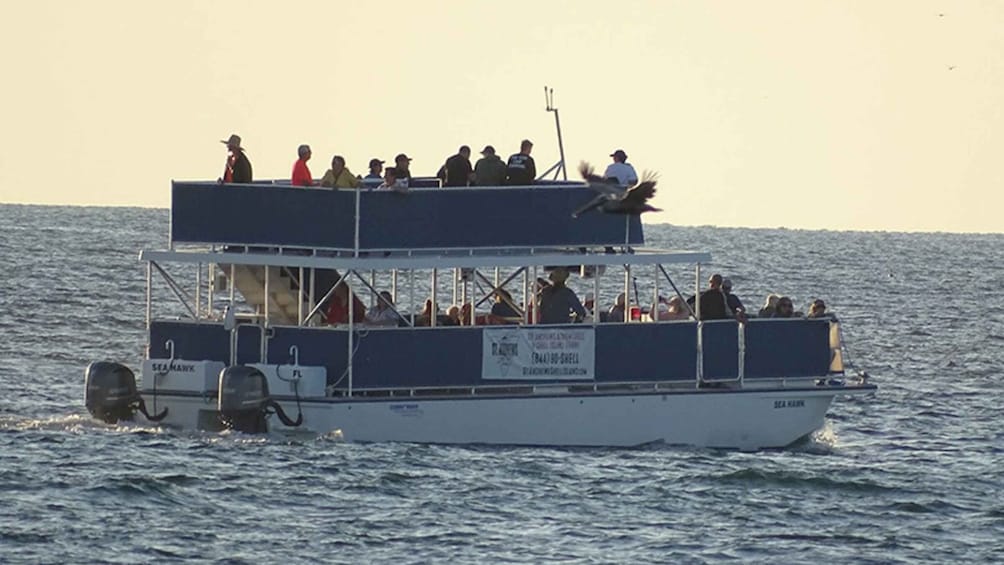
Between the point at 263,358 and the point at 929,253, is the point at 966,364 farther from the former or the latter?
the point at 929,253

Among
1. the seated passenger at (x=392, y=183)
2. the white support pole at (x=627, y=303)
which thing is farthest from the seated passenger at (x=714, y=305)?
the seated passenger at (x=392, y=183)

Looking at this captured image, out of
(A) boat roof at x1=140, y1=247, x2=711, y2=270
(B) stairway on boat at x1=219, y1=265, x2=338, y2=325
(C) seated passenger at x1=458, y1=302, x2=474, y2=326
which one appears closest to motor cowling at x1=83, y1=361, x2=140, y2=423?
(A) boat roof at x1=140, y1=247, x2=711, y2=270

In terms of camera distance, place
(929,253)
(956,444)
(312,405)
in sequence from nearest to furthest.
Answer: (312,405) < (956,444) < (929,253)

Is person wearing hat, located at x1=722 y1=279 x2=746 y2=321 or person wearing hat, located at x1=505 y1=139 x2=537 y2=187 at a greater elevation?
person wearing hat, located at x1=505 y1=139 x2=537 y2=187

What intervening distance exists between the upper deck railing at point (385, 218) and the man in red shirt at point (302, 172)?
592 millimetres

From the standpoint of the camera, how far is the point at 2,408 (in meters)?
40.8

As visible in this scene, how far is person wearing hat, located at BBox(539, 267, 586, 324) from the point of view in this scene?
119 feet

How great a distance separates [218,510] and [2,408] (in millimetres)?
10119

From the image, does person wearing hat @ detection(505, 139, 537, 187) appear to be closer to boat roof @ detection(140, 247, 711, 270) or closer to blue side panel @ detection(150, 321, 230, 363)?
boat roof @ detection(140, 247, 711, 270)

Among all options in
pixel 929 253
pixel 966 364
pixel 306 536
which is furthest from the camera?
pixel 929 253

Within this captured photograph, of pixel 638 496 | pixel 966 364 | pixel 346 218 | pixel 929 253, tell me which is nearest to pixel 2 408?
pixel 346 218

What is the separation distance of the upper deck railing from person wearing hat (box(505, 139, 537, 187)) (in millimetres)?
378

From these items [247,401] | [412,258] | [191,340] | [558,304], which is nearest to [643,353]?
[558,304]

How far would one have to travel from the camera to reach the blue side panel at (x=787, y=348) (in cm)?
3631
